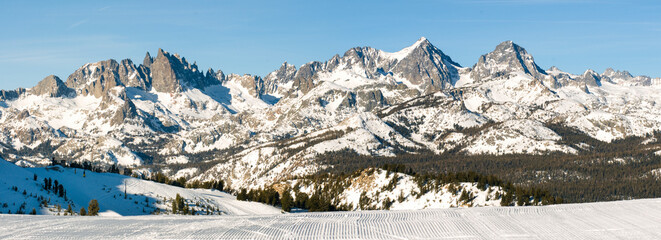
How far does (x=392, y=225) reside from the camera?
149ft

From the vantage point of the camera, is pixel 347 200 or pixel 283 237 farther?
pixel 347 200

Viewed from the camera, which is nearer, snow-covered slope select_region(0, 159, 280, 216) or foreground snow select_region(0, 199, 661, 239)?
foreground snow select_region(0, 199, 661, 239)

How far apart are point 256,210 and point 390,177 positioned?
39331mm

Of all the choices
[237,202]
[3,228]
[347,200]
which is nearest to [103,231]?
[3,228]

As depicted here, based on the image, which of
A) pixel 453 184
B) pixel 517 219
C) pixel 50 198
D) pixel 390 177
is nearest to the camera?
pixel 517 219

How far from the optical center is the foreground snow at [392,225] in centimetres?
4125

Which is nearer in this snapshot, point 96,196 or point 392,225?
point 392,225

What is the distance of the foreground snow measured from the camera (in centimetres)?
4125

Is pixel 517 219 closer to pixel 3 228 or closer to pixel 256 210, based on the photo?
pixel 3 228

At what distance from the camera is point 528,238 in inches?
1585

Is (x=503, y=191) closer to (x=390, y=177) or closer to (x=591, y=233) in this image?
(x=390, y=177)

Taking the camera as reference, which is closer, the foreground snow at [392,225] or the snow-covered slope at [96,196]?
the foreground snow at [392,225]

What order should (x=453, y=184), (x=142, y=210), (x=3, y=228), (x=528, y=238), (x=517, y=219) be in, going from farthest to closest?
(x=453, y=184)
(x=142, y=210)
(x=517, y=219)
(x=3, y=228)
(x=528, y=238)

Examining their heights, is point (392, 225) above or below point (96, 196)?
below
